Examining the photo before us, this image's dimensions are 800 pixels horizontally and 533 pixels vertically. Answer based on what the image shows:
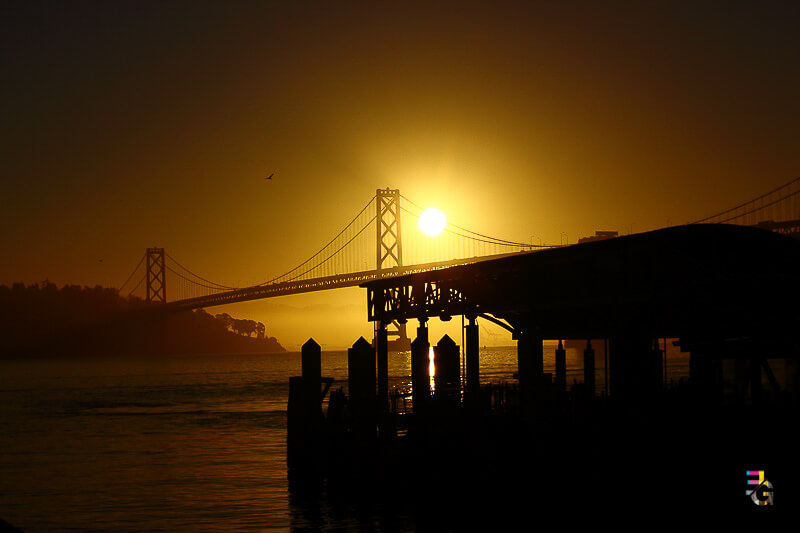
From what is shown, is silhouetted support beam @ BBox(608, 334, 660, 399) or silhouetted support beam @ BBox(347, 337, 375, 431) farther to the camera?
silhouetted support beam @ BBox(347, 337, 375, 431)

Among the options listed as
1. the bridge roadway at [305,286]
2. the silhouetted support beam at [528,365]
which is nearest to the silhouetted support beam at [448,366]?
the silhouetted support beam at [528,365]

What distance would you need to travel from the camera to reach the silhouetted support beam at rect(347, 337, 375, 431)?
2475 cm

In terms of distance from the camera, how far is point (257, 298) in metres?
109

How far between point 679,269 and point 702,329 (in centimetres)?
566

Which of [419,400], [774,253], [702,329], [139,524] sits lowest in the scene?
[139,524]

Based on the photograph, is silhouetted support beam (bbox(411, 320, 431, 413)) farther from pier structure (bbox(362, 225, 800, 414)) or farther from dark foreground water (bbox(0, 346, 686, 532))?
dark foreground water (bbox(0, 346, 686, 532))

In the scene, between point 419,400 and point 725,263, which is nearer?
point 725,263

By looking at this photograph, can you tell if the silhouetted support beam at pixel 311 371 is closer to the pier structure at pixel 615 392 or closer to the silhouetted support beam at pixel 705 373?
the pier structure at pixel 615 392

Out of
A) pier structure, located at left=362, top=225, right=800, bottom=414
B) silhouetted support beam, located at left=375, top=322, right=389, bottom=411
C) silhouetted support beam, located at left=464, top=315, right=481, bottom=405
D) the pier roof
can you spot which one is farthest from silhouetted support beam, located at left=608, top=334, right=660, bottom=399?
silhouetted support beam, located at left=375, top=322, right=389, bottom=411

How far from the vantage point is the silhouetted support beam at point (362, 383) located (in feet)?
81.2

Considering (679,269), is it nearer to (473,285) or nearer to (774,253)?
(774,253)

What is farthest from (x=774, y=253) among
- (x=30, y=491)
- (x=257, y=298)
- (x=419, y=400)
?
(x=257, y=298)

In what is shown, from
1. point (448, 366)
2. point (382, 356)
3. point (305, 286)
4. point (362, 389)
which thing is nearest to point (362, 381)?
point (362, 389)

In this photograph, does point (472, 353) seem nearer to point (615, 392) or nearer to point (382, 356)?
point (382, 356)
